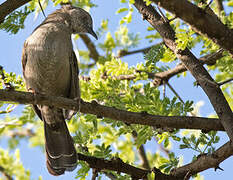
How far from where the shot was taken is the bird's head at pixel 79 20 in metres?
6.26

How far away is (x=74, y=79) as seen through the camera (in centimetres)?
526

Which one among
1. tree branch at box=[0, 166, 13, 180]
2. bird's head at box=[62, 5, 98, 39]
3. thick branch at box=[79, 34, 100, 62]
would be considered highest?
bird's head at box=[62, 5, 98, 39]

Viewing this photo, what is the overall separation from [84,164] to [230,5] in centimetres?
385

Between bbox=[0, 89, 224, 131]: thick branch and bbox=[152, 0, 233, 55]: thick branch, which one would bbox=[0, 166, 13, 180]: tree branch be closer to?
bbox=[0, 89, 224, 131]: thick branch

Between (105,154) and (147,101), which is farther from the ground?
(147,101)

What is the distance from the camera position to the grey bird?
16.2 ft

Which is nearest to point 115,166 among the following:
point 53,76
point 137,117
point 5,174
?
point 137,117

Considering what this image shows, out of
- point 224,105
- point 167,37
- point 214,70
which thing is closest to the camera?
point 224,105

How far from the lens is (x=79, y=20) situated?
20.6 ft

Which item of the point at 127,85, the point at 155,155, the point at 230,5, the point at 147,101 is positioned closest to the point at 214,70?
the point at 230,5

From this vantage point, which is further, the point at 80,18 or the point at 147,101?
the point at 80,18

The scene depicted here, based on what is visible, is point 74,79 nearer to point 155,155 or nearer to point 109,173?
point 109,173

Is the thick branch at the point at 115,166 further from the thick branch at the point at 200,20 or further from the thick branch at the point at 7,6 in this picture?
the thick branch at the point at 7,6

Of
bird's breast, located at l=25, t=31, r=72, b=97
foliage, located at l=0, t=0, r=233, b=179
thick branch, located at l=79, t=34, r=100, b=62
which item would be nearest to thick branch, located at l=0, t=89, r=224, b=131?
foliage, located at l=0, t=0, r=233, b=179
